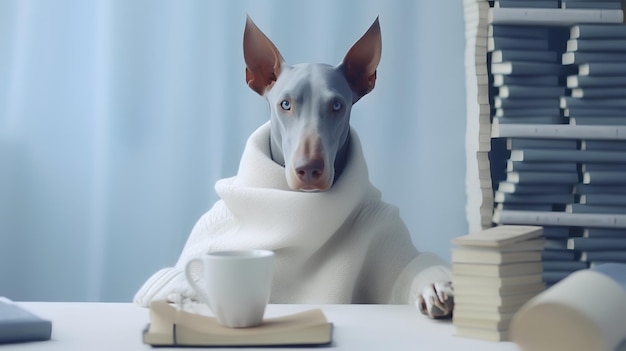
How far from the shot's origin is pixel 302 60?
7.34ft

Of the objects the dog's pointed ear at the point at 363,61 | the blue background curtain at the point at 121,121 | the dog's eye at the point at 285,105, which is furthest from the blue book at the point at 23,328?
the blue background curtain at the point at 121,121

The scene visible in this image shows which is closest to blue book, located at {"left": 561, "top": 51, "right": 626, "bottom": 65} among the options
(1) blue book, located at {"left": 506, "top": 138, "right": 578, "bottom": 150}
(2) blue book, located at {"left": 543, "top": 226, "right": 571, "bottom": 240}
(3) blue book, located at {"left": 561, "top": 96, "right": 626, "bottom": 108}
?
(3) blue book, located at {"left": 561, "top": 96, "right": 626, "bottom": 108}

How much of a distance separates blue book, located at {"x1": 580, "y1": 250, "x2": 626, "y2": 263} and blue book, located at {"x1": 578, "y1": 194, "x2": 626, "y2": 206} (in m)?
0.14

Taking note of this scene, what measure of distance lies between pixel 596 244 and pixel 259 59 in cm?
120

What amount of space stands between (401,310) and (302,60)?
1.31m

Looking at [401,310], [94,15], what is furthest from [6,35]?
[401,310]

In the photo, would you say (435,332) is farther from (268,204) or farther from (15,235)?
(15,235)

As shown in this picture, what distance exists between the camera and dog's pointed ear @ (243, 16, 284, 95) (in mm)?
1405

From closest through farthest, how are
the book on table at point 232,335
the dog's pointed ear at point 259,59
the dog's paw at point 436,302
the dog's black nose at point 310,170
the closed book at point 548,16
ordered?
the book on table at point 232,335, the dog's paw at point 436,302, the dog's black nose at point 310,170, the dog's pointed ear at point 259,59, the closed book at point 548,16

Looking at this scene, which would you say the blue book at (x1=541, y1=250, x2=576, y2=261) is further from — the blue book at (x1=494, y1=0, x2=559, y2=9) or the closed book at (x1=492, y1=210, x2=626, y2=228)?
the blue book at (x1=494, y1=0, x2=559, y2=9)

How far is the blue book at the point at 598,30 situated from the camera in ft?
6.86

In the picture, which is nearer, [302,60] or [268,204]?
[268,204]

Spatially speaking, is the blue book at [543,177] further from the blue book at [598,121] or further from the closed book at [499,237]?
the closed book at [499,237]

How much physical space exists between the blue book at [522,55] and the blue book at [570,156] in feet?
0.86
